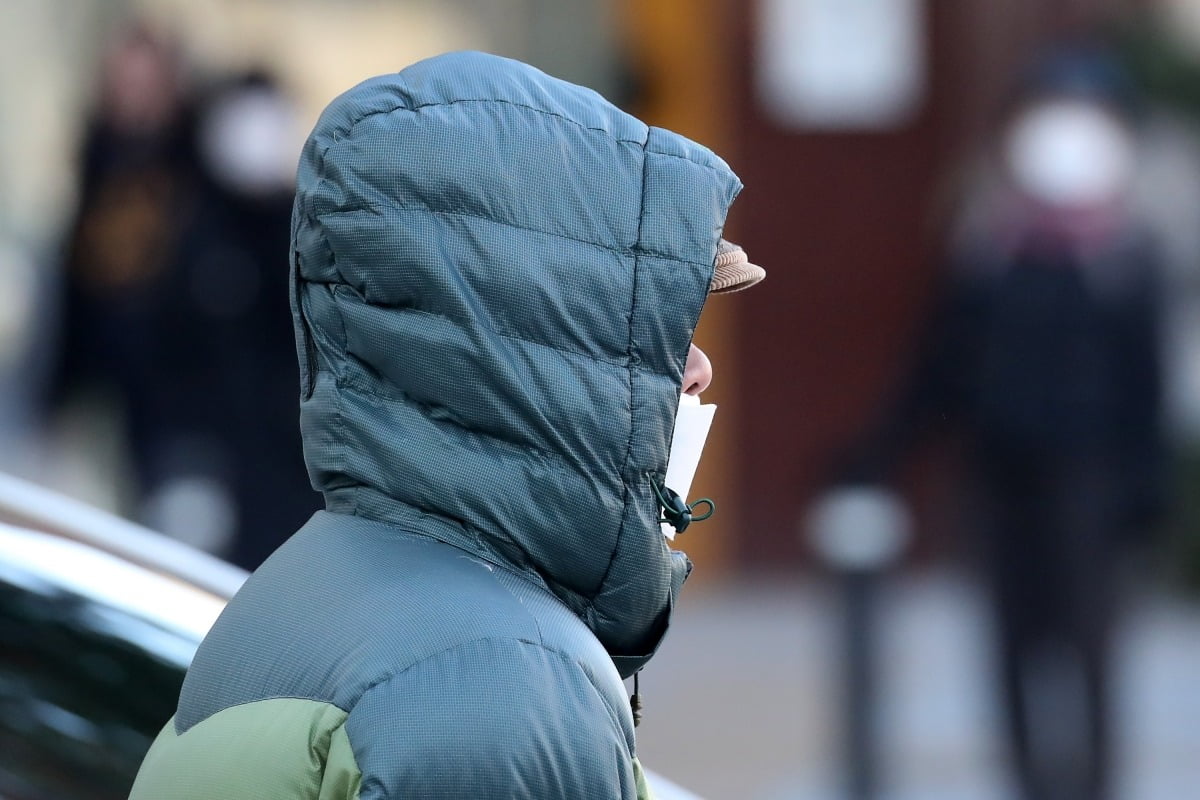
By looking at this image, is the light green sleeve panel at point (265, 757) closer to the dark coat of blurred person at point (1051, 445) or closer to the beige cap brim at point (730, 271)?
the beige cap brim at point (730, 271)

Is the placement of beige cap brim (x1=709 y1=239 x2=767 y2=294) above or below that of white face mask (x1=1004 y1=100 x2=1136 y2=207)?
above

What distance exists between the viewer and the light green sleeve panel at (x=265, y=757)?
4.20ft

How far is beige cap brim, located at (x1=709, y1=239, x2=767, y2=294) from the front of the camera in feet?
5.28

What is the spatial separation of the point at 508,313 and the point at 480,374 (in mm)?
52

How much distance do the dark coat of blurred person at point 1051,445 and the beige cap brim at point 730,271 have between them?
3.44 metres

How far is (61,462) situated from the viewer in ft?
26.0

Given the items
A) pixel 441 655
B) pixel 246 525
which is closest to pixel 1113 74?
pixel 246 525

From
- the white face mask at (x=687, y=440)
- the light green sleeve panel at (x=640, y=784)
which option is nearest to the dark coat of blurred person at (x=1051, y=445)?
the white face mask at (x=687, y=440)

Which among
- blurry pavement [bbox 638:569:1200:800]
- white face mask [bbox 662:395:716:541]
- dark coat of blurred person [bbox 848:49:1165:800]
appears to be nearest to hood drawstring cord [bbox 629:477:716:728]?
white face mask [bbox 662:395:716:541]

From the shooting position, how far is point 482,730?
4.15ft

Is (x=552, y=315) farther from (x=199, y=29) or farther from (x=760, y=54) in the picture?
(x=760, y=54)

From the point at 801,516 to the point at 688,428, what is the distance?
287 inches

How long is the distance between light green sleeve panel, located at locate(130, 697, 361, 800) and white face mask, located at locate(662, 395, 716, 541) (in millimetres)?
492

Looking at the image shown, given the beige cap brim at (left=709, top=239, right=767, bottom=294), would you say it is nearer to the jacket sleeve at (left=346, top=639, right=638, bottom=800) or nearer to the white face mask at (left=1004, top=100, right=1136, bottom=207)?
the jacket sleeve at (left=346, top=639, right=638, bottom=800)
